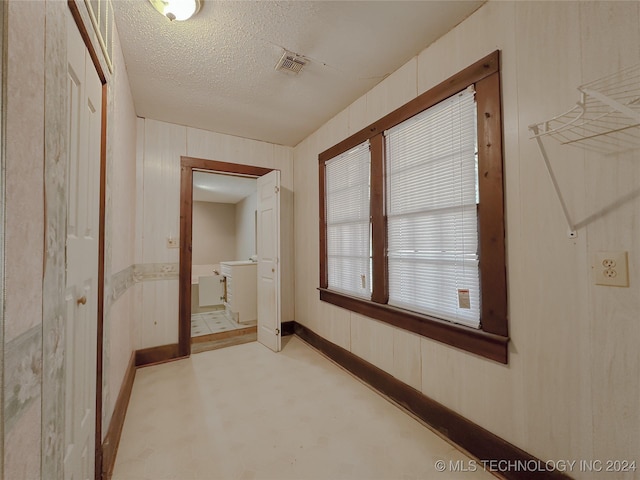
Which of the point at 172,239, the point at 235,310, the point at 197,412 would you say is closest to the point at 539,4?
the point at 197,412

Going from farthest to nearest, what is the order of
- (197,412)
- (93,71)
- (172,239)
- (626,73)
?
(172,239)
(197,412)
(93,71)
(626,73)

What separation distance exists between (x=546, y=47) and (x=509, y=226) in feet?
2.89

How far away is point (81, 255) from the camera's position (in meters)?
1.14

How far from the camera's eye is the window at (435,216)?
1517 mm

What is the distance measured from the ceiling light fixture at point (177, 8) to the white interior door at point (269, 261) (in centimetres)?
173

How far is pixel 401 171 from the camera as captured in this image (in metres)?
2.11

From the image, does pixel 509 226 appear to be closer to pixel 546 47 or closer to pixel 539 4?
pixel 546 47

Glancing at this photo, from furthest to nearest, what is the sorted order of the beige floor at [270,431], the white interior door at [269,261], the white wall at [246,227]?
1. the white wall at [246,227]
2. the white interior door at [269,261]
3. the beige floor at [270,431]

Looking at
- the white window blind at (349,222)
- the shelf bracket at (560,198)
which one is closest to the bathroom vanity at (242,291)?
the white window blind at (349,222)

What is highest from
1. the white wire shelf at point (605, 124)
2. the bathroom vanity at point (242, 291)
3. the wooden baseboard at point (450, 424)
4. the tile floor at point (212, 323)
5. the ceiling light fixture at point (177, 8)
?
the ceiling light fixture at point (177, 8)

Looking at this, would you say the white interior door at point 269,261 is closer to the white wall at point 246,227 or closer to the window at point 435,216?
the window at point 435,216

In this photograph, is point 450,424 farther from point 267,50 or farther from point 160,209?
point 160,209

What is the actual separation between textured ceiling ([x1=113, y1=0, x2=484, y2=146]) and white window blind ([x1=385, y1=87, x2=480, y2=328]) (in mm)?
513

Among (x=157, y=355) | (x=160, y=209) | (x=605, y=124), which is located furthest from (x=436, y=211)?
(x=157, y=355)
